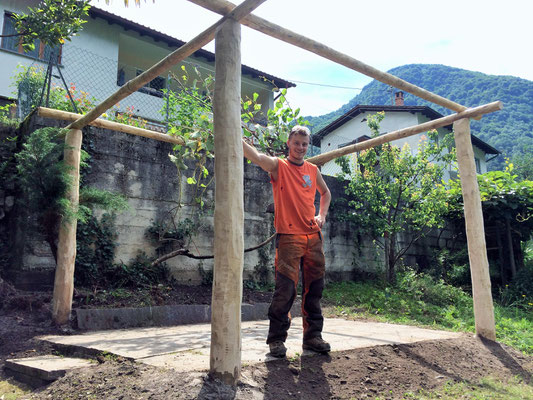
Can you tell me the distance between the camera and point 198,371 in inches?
98.7

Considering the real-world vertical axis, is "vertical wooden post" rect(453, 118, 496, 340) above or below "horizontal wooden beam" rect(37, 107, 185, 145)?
below

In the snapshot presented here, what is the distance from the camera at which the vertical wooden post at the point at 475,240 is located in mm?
4363

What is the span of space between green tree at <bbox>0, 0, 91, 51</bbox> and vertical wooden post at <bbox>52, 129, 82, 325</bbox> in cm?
146

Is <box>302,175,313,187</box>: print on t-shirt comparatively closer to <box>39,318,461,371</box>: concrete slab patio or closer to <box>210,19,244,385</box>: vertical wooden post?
<box>210,19,244,385</box>: vertical wooden post

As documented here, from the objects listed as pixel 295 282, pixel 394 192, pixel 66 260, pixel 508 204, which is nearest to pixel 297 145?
pixel 295 282

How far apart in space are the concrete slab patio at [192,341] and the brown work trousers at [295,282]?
0.20 metres

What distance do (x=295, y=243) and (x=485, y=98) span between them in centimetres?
7310

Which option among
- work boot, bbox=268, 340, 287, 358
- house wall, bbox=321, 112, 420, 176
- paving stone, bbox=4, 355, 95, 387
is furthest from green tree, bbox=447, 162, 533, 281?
house wall, bbox=321, 112, 420, 176

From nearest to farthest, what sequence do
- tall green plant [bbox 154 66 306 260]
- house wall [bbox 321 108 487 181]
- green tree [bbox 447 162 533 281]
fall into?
1. tall green plant [bbox 154 66 306 260]
2. green tree [bbox 447 162 533 281]
3. house wall [bbox 321 108 487 181]

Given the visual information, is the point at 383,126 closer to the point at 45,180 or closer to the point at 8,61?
the point at 8,61

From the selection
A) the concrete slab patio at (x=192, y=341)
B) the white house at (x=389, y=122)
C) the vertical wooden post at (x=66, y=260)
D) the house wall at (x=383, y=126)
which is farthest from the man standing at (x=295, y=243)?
the house wall at (x=383, y=126)

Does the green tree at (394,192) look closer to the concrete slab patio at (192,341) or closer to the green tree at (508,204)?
the green tree at (508,204)

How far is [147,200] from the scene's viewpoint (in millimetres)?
6285

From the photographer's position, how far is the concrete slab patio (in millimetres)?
2889
